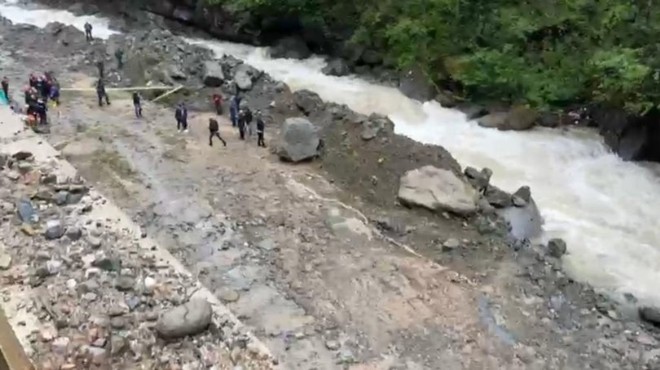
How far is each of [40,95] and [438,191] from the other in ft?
42.9

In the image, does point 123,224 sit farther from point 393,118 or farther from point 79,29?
point 79,29

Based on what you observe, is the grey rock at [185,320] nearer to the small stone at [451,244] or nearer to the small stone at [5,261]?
the small stone at [5,261]

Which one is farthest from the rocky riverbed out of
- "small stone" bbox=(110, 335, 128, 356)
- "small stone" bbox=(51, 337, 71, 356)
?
"small stone" bbox=(51, 337, 71, 356)

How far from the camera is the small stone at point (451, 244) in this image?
55.4 ft

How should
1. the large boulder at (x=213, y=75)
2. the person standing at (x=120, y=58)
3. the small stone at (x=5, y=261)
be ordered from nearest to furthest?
the small stone at (x=5, y=261) → the large boulder at (x=213, y=75) → the person standing at (x=120, y=58)

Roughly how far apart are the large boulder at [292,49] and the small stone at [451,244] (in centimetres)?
1548

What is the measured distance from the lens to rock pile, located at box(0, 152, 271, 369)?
12.5 metres

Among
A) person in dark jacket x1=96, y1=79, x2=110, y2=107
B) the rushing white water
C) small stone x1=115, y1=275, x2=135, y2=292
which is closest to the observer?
small stone x1=115, y1=275, x2=135, y2=292

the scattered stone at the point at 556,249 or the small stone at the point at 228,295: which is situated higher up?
the scattered stone at the point at 556,249

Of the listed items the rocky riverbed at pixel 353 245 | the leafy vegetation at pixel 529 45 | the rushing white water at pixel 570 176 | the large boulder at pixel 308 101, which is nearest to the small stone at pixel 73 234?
the rocky riverbed at pixel 353 245

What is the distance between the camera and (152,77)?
26.2 m

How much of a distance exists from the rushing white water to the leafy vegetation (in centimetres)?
159

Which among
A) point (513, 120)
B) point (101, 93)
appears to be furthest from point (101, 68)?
point (513, 120)

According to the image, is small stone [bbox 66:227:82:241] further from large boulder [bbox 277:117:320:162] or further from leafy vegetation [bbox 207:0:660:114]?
leafy vegetation [bbox 207:0:660:114]
